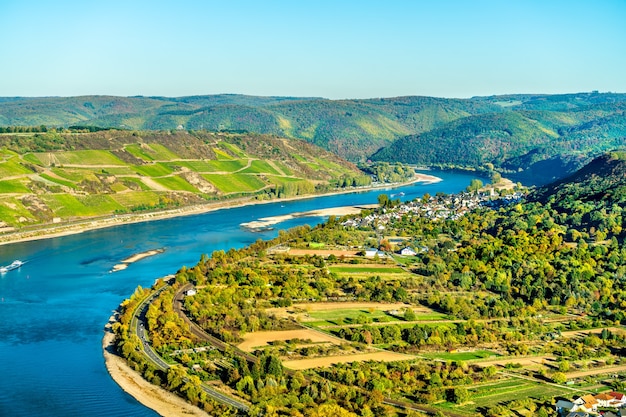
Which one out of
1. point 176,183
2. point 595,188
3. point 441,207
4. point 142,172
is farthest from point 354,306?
point 142,172

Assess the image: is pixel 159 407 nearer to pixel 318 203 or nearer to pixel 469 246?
pixel 469 246

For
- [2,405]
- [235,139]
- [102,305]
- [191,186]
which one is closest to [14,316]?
[102,305]

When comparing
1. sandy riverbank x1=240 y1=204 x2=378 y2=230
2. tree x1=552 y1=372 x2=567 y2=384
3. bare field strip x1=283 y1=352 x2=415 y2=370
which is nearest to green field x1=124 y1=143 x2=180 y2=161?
sandy riverbank x1=240 y1=204 x2=378 y2=230

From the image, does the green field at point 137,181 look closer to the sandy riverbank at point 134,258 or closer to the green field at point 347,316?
the sandy riverbank at point 134,258

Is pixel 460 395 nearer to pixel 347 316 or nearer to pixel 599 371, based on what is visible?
pixel 599 371

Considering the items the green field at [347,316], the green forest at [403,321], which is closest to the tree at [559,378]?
the green forest at [403,321]

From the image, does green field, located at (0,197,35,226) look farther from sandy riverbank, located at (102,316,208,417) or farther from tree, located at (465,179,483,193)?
tree, located at (465,179,483,193)

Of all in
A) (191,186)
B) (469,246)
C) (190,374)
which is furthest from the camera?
(191,186)
